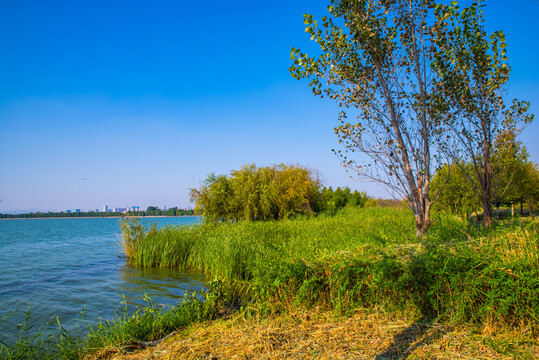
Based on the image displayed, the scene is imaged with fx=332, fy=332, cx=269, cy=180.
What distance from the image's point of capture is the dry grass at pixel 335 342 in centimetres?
347

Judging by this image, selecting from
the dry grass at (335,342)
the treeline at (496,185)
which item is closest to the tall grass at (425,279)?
the dry grass at (335,342)

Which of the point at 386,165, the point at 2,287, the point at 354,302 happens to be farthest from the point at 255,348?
the point at 2,287

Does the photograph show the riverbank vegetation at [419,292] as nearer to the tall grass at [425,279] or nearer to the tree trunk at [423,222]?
the tall grass at [425,279]

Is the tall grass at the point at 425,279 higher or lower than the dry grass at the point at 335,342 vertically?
higher

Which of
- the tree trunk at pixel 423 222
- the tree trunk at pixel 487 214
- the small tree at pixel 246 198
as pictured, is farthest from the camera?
the small tree at pixel 246 198

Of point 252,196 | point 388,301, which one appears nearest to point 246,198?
point 252,196

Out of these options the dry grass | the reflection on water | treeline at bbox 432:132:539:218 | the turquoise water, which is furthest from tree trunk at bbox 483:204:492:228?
the reflection on water

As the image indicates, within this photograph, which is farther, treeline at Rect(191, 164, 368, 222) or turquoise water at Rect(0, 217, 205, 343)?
treeline at Rect(191, 164, 368, 222)

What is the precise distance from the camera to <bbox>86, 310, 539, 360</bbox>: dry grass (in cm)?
347

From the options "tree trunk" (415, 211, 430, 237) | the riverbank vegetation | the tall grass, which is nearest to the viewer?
the riverbank vegetation

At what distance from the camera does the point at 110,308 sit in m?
8.05

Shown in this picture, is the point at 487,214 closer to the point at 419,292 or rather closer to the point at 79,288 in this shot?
the point at 419,292

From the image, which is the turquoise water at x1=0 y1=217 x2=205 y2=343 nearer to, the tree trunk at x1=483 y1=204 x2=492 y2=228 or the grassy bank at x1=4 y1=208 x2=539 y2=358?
the grassy bank at x1=4 y1=208 x2=539 y2=358

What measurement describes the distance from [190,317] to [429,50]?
7.70 m
